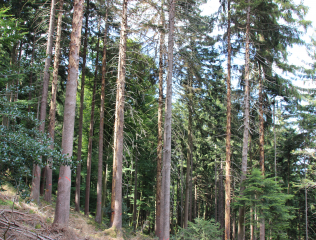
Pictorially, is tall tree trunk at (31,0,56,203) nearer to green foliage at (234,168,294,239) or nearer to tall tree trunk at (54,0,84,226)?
tall tree trunk at (54,0,84,226)

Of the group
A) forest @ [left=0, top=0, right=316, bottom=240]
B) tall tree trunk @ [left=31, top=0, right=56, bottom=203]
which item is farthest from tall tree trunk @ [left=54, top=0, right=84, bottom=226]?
tall tree trunk @ [left=31, top=0, right=56, bottom=203]

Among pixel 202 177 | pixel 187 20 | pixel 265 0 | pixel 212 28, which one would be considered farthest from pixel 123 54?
pixel 202 177

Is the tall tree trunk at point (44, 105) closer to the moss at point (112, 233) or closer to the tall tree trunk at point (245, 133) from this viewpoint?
the moss at point (112, 233)

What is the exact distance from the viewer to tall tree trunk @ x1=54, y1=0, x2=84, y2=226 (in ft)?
22.0

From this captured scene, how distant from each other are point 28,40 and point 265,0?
1654cm

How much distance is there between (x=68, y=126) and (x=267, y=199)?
11213 mm

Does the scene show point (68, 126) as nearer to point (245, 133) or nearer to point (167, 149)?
point (167, 149)

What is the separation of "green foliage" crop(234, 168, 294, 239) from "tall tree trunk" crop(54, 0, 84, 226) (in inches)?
377

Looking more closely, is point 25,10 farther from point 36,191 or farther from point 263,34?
point 263,34

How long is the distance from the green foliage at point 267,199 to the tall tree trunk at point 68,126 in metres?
9.57

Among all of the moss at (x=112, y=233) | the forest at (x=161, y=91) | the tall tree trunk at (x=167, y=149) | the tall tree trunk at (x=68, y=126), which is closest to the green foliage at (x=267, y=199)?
the forest at (x=161, y=91)

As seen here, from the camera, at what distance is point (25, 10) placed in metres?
14.9

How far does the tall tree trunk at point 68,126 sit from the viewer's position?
6.71m

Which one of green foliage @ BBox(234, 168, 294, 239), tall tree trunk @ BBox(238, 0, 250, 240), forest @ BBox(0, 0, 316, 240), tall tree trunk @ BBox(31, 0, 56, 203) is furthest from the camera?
tall tree trunk @ BBox(238, 0, 250, 240)
